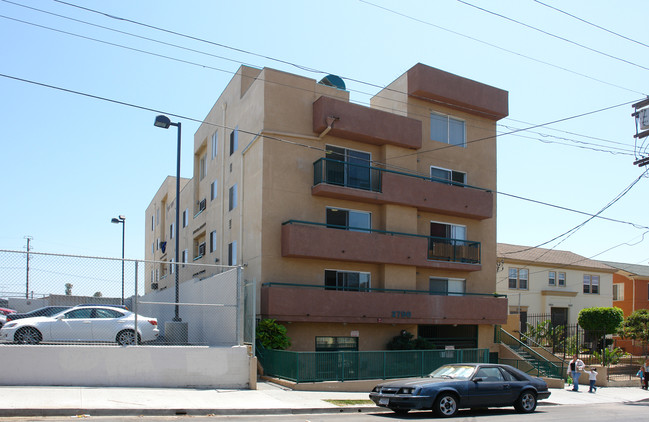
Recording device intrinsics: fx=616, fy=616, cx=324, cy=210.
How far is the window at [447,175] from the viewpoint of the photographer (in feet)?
91.2

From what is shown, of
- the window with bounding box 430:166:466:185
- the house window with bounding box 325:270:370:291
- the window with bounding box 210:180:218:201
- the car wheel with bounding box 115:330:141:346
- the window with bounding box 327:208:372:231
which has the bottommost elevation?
the car wheel with bounding box 115:330:141:346

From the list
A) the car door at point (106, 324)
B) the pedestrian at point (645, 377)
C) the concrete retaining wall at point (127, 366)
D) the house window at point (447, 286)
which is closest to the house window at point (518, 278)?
the house window at point (447, 286)

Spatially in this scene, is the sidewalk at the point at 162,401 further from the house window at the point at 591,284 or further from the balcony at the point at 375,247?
the house window at the point at 591,284

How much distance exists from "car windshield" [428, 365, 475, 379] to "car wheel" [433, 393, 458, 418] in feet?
2.75

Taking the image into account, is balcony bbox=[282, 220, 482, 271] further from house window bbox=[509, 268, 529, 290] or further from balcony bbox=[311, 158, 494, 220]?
house window bbox=[509, 268, 529, 290]

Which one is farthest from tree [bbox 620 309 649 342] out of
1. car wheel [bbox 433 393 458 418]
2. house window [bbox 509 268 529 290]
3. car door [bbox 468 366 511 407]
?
car wheel [bbox 433 393 458 418]

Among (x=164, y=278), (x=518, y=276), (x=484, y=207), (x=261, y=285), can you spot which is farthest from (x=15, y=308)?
(x=518, y=276)

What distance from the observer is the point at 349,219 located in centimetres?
2570

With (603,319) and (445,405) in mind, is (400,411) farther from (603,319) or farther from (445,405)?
(603,319)

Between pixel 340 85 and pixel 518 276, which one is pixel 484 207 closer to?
pixel 340 85

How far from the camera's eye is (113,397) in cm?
1437

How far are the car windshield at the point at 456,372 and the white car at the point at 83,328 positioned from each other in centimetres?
814

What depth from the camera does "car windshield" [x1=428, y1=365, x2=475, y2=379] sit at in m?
15.3

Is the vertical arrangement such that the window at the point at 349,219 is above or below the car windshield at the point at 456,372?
above
